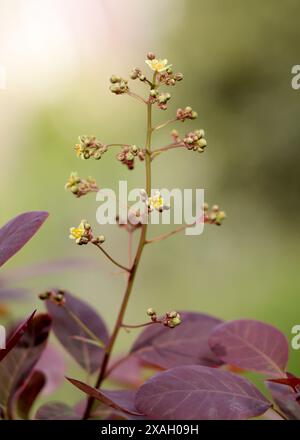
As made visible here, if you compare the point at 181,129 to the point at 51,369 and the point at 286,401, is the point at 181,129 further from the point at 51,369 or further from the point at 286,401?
the point at 286,401

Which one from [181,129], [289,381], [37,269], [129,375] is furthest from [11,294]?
[181,129]

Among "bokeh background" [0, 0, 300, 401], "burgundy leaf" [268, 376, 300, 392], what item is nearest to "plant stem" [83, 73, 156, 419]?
"burgundy leaf" [268, 376, 300, 392]

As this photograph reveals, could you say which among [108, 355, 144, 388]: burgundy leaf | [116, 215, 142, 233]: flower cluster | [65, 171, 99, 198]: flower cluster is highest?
[65, 171, 99, 198]: flower cluster

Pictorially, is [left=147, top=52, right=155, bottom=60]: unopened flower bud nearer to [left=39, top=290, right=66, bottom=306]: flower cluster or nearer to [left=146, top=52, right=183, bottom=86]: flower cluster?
[left=146, top=52, right=183, bottom=86]: flower cluster

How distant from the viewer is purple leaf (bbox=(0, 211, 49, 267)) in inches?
14.9

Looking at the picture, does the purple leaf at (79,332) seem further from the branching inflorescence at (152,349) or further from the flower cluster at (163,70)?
the flower cluster at (163,70)

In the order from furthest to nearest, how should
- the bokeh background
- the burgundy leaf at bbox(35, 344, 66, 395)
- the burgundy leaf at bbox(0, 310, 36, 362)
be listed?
the bokeh background → the burgundy leaf at bbox(35, 344, 66, 395) → the burgundy leaf at bbox(0, 310, 36, 362)

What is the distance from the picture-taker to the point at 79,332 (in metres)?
0.52

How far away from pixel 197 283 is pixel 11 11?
9.66ft

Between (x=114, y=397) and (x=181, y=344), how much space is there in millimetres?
101

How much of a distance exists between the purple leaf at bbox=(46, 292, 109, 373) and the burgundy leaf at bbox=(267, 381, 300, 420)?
158 mm

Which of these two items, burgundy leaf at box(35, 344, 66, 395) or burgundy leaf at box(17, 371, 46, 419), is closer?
burgundy leaf at box(17, 371, 46, 419)

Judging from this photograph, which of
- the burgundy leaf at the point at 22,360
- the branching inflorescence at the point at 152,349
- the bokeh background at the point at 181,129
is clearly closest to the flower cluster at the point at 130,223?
the branching inflorescence at the point at 152,349
